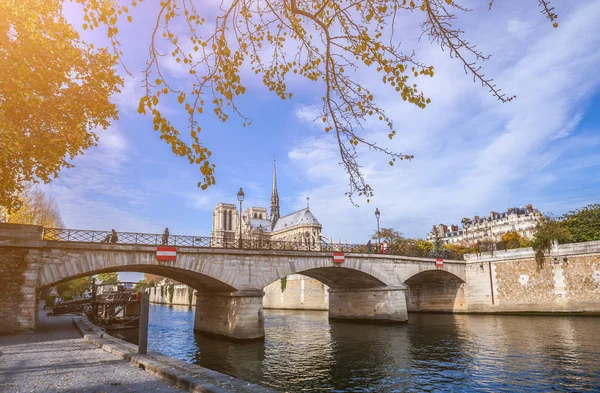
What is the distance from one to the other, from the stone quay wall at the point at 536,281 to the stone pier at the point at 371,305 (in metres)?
10.6

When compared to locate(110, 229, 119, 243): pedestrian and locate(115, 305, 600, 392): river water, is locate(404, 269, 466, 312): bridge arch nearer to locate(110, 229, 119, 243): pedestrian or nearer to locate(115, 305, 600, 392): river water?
locate(115, 305, 600, 392): river water

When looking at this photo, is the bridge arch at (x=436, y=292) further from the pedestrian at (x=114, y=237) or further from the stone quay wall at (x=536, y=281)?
the pedestrian at (x=114, y=237)

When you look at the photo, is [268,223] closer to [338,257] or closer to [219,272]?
[338,257]

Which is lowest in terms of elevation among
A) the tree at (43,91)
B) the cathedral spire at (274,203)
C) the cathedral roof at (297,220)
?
the tree at (43,91)

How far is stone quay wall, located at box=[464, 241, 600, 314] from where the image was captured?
3167 centimetres

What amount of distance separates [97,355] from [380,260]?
2339cm

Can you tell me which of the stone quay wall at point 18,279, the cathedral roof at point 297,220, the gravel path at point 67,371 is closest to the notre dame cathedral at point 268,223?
the cathedral roof at point 297,220

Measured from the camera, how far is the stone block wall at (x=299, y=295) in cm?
5003

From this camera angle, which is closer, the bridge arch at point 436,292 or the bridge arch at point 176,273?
the bridge arch at point 176,273

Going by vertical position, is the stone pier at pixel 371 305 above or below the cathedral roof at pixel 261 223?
below

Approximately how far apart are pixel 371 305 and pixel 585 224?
24650 mm

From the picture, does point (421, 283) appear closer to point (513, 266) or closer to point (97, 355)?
point (513, 266)

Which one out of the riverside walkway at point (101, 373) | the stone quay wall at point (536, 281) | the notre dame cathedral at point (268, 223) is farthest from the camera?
the notre dame cathedral at point (268, 223)

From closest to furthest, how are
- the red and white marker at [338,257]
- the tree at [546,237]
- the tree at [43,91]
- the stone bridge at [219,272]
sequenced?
the tree at [43,91]
the stone bridge at [219,272]
the red and white marker at [338,257]
the tree at [546,237]
